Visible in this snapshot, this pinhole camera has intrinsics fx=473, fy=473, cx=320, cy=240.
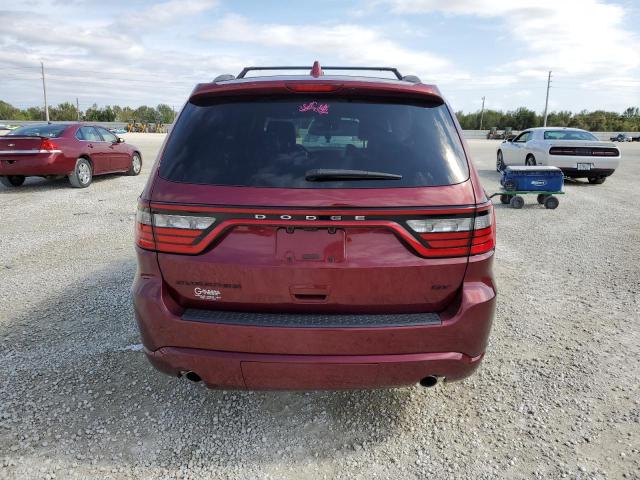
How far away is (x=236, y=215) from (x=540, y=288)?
4.09m

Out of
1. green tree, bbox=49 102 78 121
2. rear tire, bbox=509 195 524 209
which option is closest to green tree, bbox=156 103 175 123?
green tree, bbox=49 102 78 121

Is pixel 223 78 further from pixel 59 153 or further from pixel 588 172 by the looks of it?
pixel 588 172

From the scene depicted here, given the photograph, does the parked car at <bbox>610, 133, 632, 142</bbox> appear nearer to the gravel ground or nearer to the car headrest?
the gravel ground

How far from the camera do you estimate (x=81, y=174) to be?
11.5 m

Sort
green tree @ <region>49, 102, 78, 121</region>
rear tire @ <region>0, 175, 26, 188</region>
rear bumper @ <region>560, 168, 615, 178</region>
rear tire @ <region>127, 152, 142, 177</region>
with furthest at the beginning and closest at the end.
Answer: green tree @ <region>49, 102, 78, 121</region> → rear tire @ <region>127, 152, 142, 177</region> → rear bumper @ <region>560, 168, 615, 178</region> → rear tire @ <region>0, 175, 26, 188</region>

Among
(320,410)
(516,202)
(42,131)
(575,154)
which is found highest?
(42,131)

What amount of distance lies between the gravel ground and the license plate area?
114cm

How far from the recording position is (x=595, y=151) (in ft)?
42.3

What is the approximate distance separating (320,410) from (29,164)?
10.3 metres

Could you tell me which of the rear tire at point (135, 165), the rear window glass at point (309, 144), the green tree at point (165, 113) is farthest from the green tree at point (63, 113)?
the rear window glass at point (309, 144)

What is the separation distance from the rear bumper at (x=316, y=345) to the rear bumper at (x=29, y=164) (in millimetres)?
9818

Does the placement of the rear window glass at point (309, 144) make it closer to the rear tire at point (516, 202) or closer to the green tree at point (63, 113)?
the rear tire at point (516, 202)

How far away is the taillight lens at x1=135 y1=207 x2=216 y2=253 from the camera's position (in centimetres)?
228

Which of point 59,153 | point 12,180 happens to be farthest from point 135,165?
point 59,153
